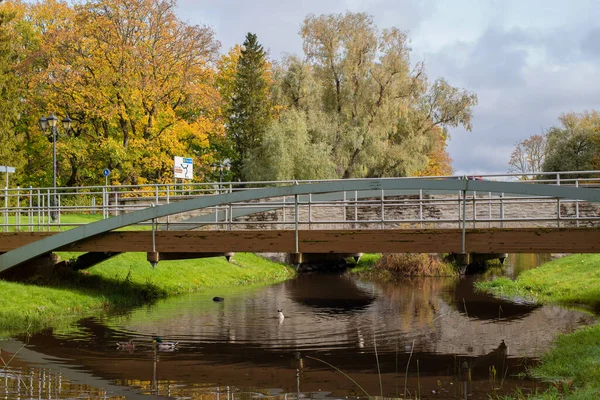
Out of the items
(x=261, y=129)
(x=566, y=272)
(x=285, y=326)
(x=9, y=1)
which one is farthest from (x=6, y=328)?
(x=9, y=1)

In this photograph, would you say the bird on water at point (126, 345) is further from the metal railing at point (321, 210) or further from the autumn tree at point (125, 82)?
the autumn tree at point (125, 82)

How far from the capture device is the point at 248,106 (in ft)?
164

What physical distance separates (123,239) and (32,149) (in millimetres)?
24282

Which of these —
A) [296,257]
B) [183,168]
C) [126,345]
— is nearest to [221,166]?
[183,168]

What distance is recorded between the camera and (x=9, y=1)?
157ft

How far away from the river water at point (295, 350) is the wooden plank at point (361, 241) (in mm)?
2245

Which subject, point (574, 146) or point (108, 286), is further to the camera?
point (574, 146)

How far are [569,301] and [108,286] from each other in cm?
1586

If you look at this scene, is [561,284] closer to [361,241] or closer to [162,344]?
[361,241]

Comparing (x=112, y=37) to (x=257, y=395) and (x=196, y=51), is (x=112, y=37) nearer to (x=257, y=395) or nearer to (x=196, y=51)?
(x=196, y=51)

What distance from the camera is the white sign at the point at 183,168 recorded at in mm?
33344

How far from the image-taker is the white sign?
1313 inches

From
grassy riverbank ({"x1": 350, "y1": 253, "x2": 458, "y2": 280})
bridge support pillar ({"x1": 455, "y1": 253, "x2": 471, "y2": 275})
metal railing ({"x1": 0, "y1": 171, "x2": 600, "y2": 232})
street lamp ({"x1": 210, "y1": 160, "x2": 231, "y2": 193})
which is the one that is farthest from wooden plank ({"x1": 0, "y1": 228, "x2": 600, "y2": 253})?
street lamp ({"x1": 210, "y1": 160, "x2": 231, "y2": 193})

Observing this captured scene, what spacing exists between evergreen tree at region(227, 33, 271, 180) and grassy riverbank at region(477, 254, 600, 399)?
23.7m
